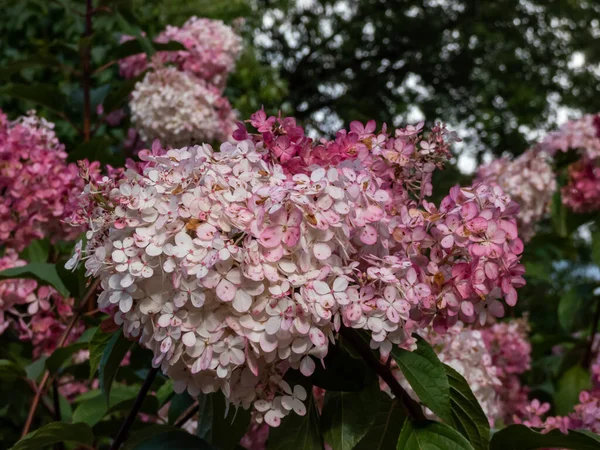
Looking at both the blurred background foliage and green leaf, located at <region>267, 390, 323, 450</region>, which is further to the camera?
the blurred background foliage

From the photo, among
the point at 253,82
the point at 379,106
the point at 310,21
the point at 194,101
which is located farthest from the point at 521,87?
the point at 194,101

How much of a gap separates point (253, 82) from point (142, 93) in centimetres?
254

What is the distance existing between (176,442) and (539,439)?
1.27ft

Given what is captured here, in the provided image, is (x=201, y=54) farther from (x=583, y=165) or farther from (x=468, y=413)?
(x=468, y=413)

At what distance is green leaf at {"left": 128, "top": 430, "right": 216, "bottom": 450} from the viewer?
2.46ft

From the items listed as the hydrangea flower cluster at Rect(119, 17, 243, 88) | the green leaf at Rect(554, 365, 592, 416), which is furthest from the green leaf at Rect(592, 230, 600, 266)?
the hydrangea flower cluster at Rect(119, 17, 243, 88)

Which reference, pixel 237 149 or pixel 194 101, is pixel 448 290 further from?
pixel 194 101

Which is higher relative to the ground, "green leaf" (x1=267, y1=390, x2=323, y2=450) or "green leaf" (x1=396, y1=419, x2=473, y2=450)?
"green leaf" (x1=396, y1=419, x2=473, y2=450)

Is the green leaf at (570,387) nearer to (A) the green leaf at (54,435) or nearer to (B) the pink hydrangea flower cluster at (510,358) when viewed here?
(B) the pink hydrangea flower cluster at (510,358)

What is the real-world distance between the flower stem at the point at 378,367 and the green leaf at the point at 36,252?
2.44 feet

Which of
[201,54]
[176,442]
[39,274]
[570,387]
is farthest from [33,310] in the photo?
[570,387]

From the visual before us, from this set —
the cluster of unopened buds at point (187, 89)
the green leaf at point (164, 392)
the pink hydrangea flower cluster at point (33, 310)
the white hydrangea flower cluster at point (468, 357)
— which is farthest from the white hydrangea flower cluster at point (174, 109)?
the white hydrangea flower cluster at point (468, 357)

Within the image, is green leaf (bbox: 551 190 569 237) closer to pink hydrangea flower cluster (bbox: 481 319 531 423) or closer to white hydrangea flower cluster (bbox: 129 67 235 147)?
pink hydrangea flower cluster (bbox: 481 319 531 423)

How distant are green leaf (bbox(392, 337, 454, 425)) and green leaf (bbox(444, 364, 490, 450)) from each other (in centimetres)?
5
